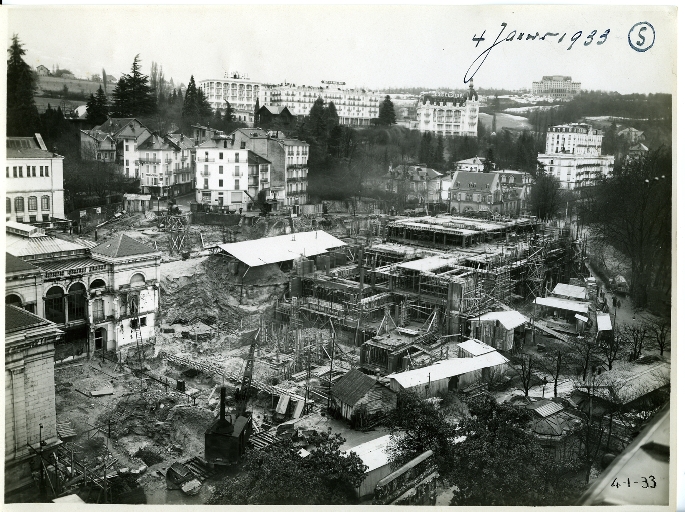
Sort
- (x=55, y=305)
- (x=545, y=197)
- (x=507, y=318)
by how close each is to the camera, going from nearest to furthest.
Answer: (x=55, y=305), (x=507, y=318), (x=545, y=197)

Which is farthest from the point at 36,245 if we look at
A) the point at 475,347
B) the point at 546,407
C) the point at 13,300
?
the point at 546,407

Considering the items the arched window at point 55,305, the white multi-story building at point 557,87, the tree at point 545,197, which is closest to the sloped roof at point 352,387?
the arched window at point 55,305

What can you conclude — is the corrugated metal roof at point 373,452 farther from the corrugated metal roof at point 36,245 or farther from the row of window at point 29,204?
the row of window at point 29,204

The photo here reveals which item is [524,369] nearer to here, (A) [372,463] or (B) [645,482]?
(B) [645,482]

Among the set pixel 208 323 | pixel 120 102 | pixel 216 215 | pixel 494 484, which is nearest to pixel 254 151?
pixel 216 215

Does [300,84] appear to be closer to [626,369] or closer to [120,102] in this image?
[120,102]

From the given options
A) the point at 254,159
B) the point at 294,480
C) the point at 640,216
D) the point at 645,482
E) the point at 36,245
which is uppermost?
the point at 254,159

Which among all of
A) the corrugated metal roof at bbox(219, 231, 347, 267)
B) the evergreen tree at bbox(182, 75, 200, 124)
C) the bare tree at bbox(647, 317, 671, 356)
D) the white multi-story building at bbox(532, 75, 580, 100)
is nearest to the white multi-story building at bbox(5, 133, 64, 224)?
the evergreen tree at bbox(182, 75, 200, 124)
